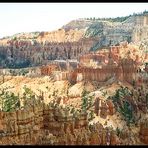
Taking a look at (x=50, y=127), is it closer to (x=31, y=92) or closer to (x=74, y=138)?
(x=74, y=138)

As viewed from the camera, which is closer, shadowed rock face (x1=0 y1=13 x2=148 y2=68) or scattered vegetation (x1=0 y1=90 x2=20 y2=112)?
scattered vegetation (x1=0 y1=90 x2=20 y2=112)

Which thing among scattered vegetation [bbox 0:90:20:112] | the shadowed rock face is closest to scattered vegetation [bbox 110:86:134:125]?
scattered vegetation [bbox 0:90:20:112]

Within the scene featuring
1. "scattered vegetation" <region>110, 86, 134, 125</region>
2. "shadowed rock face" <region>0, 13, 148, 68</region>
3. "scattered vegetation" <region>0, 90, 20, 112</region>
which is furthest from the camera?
"shadowed rock face" <region>0, 13, 148, 68</region>

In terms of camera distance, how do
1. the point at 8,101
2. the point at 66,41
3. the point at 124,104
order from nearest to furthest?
the point at 8,101 < the point at 124,104 < the point at 66,41

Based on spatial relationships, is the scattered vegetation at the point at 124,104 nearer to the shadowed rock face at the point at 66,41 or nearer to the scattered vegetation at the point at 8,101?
the scattered vegetation at the point at 8,101

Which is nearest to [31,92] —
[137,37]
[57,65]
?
[57,65]

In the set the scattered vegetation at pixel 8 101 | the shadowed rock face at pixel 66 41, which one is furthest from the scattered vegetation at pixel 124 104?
the shadowed rock face at pixel 66 41

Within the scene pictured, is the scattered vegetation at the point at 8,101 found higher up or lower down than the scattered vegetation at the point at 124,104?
higher up

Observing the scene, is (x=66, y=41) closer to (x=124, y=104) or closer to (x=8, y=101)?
(x=124, y=104)

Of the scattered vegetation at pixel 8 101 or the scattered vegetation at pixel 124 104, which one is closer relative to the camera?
the scattered vegetation at pixel 8 101

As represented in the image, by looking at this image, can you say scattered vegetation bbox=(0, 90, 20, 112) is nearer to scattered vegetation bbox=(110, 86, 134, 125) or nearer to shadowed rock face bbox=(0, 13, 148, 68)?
scattered vegetation bbox=(110, 86, 134, 125)

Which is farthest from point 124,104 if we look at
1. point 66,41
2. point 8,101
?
point 66,41
